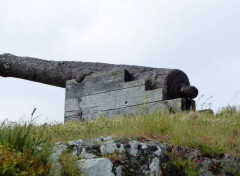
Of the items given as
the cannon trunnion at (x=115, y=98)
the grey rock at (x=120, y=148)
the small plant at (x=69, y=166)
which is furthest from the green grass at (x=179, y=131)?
the small plant at (x=69, y=166)

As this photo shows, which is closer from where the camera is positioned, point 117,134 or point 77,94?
point 117,134

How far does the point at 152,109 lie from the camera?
34.3ft

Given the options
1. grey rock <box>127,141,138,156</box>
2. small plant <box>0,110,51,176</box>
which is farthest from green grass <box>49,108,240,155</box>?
small plant <box>0,110,51,176</box>

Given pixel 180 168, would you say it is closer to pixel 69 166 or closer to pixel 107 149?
pixel 107 149

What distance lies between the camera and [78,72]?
12.4 meters

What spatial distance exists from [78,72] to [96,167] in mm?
6616

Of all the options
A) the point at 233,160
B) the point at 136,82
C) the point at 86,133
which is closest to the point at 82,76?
the point at 136,82

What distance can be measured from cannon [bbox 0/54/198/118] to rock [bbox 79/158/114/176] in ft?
14.5

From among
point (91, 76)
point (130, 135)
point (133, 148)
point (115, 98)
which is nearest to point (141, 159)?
point (133, 148)

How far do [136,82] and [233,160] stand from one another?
4.26 metres

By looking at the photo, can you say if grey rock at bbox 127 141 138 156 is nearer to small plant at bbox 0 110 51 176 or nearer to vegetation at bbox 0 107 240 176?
vegetation at bbox 0 107 240 176

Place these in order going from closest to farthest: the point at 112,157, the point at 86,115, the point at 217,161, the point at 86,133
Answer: the point at 112,157 < the point at 217,161 < the point at 86,133 < the point at 86,115

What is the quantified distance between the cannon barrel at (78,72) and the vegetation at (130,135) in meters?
0.89

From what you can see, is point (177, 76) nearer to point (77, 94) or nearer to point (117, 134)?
point (77, 94)
